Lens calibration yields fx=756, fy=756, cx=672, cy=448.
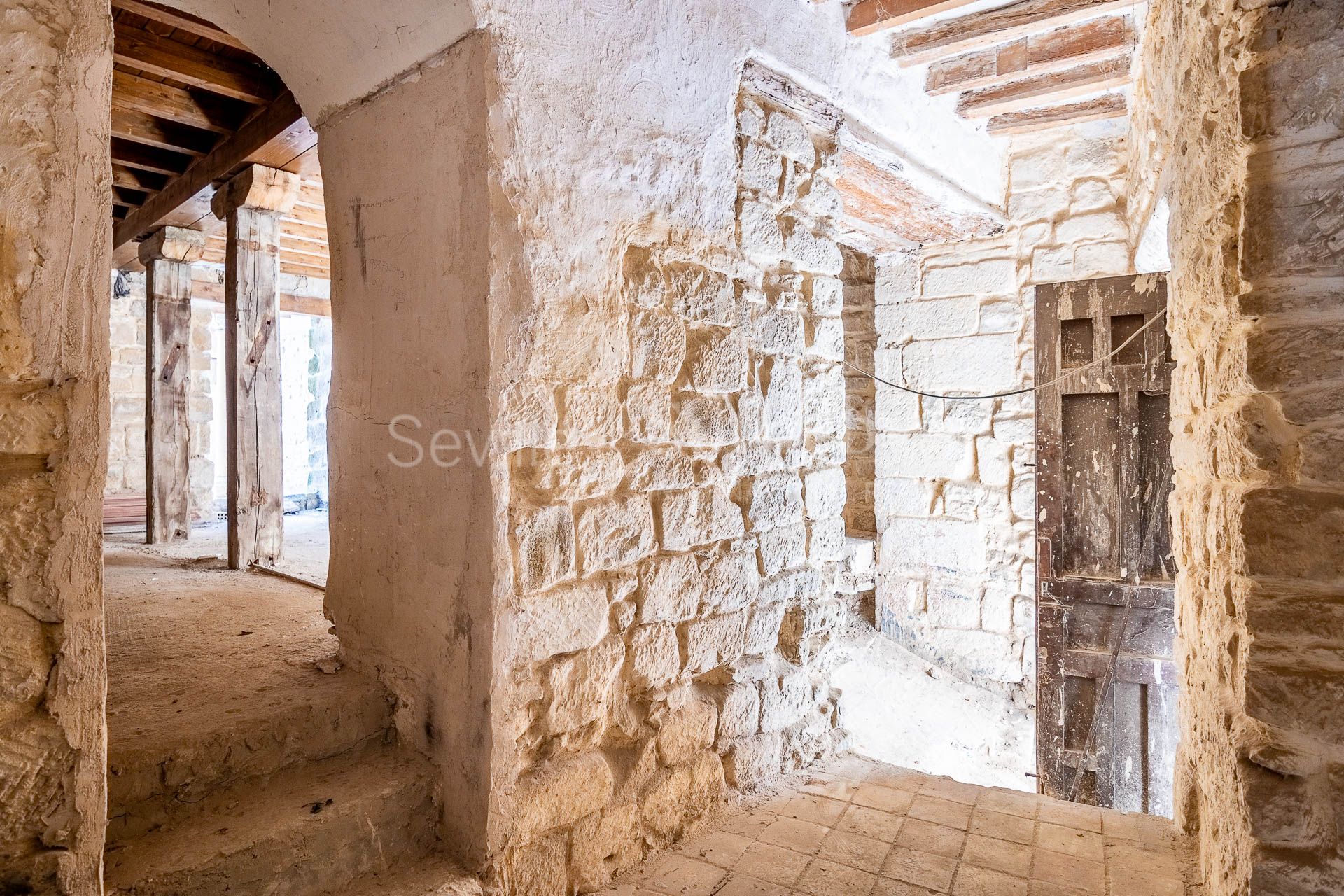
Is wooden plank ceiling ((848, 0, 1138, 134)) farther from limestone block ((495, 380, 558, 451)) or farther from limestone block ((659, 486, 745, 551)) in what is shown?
limestone block ((495, 380, 558, 451))

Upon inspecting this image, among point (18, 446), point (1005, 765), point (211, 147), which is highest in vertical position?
point (211, 147)

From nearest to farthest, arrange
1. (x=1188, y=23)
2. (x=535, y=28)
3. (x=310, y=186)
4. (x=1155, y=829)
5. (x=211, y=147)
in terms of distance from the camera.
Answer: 1. (x=535, y=28)
2. (x=1188, y=23)
3. (x=1155, y=829)
4. (x=211, y=147)
5. (x=310, y=186)

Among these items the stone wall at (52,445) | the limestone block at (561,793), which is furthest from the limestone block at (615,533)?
the stone wall at (52,445)

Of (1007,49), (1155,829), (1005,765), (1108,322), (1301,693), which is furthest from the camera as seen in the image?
(1005,765)

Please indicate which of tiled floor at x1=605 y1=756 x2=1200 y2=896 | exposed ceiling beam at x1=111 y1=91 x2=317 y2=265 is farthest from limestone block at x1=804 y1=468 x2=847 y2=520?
exposed ceiling beam at x1=111 y1=91 x2=317 y2=265

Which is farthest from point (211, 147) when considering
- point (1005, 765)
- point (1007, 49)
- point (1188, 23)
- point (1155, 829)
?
point (1005, 765)

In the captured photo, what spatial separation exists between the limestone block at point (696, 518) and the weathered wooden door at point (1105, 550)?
2006 mm

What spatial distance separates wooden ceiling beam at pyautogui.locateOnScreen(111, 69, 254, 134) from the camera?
3029mm

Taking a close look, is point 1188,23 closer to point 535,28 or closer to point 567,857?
point 535,28

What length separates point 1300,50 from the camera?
131cm

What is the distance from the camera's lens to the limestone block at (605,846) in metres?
1.78

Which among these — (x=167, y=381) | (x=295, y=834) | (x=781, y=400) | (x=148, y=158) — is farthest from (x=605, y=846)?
(x=167, y=381)

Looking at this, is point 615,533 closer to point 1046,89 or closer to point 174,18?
point 174,18

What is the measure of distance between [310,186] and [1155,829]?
4.81 m
